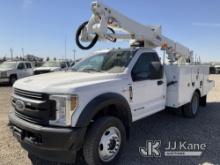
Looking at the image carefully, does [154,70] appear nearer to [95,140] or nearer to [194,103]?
[95,140]

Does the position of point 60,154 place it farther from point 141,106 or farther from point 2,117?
point 2,117

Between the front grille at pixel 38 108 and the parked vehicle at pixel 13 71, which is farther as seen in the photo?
the parked vehicle at pixel 13 71

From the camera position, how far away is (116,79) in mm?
4289

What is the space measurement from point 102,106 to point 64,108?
2.07 ft

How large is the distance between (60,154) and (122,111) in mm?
1402

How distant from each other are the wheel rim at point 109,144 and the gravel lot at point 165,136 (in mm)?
332

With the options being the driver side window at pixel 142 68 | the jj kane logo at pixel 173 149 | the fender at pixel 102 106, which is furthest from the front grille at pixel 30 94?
the jj kane logo at pixel 173 149

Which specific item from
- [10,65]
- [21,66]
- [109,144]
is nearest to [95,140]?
[109,144]

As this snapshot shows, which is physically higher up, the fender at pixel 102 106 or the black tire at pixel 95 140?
the fender at pixel 102 106

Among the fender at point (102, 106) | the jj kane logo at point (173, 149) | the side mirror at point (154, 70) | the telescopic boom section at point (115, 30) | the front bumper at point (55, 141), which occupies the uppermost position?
the telescopic boom section at point (115, 30)

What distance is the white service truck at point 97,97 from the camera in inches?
135

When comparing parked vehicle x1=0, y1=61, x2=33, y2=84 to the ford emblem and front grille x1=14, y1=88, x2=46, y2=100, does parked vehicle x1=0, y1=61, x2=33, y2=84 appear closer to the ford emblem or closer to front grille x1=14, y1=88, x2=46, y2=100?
front grille x1=14, y1=88, x2=46, y2=100

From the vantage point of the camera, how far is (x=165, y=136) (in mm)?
5629

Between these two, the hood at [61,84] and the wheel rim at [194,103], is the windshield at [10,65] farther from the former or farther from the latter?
the hood at [61,84]
